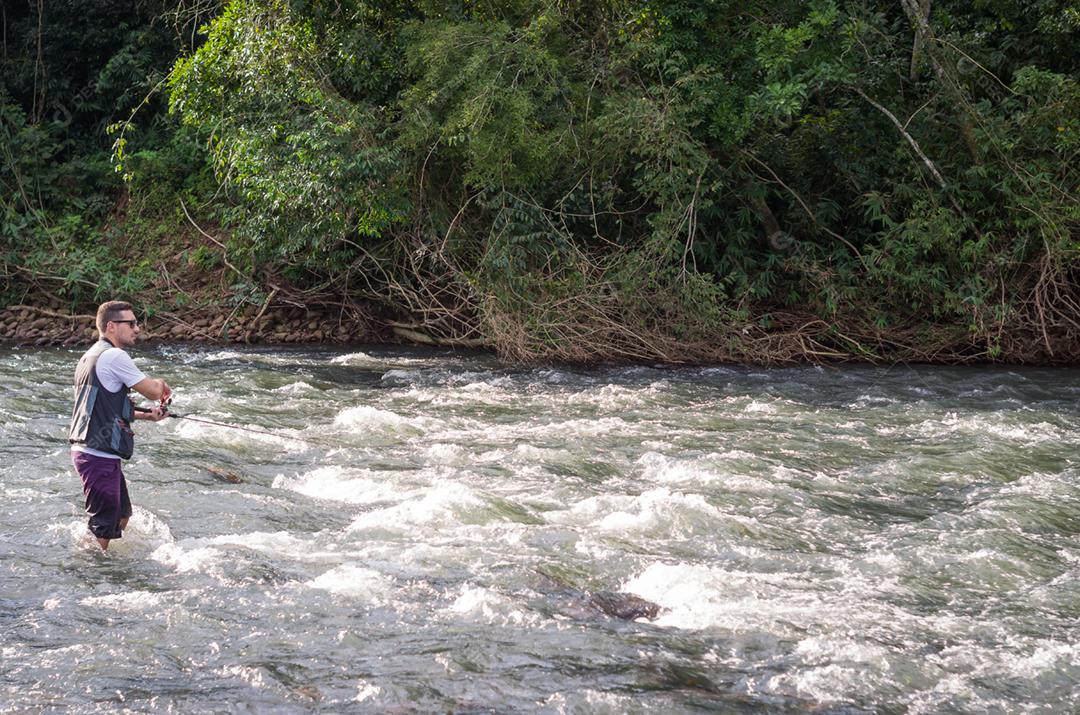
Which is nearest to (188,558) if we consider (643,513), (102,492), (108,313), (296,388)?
(102,492)

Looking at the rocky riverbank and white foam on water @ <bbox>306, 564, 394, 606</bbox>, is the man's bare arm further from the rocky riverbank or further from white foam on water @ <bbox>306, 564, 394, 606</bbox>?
the rocky riverbank

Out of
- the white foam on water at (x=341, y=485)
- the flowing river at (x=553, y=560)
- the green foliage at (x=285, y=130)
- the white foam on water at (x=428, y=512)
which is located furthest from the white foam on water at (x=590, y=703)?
the green foliage at (x=285, y=130)

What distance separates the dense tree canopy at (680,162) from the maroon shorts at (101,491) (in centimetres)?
800

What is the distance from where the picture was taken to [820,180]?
16734 millimetres

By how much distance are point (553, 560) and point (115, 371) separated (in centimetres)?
283

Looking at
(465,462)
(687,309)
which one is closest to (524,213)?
(687,309)

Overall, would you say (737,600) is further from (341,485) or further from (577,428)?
(577,428)

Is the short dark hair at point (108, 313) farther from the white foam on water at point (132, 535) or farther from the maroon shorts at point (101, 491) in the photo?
the white foam on water at point (132, 535)

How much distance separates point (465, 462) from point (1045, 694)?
5.26 metres

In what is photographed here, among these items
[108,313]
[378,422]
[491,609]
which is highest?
[108,313]

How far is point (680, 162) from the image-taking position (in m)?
14.6

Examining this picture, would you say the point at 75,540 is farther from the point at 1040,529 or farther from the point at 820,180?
the point at 820,180

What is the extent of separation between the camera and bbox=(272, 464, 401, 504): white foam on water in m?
8.51

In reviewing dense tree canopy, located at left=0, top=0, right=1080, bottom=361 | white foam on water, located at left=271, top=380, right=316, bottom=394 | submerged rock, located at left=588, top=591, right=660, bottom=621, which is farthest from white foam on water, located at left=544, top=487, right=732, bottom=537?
dense tree canopy, located at left=0, top=0, right=1080, bottom=361
